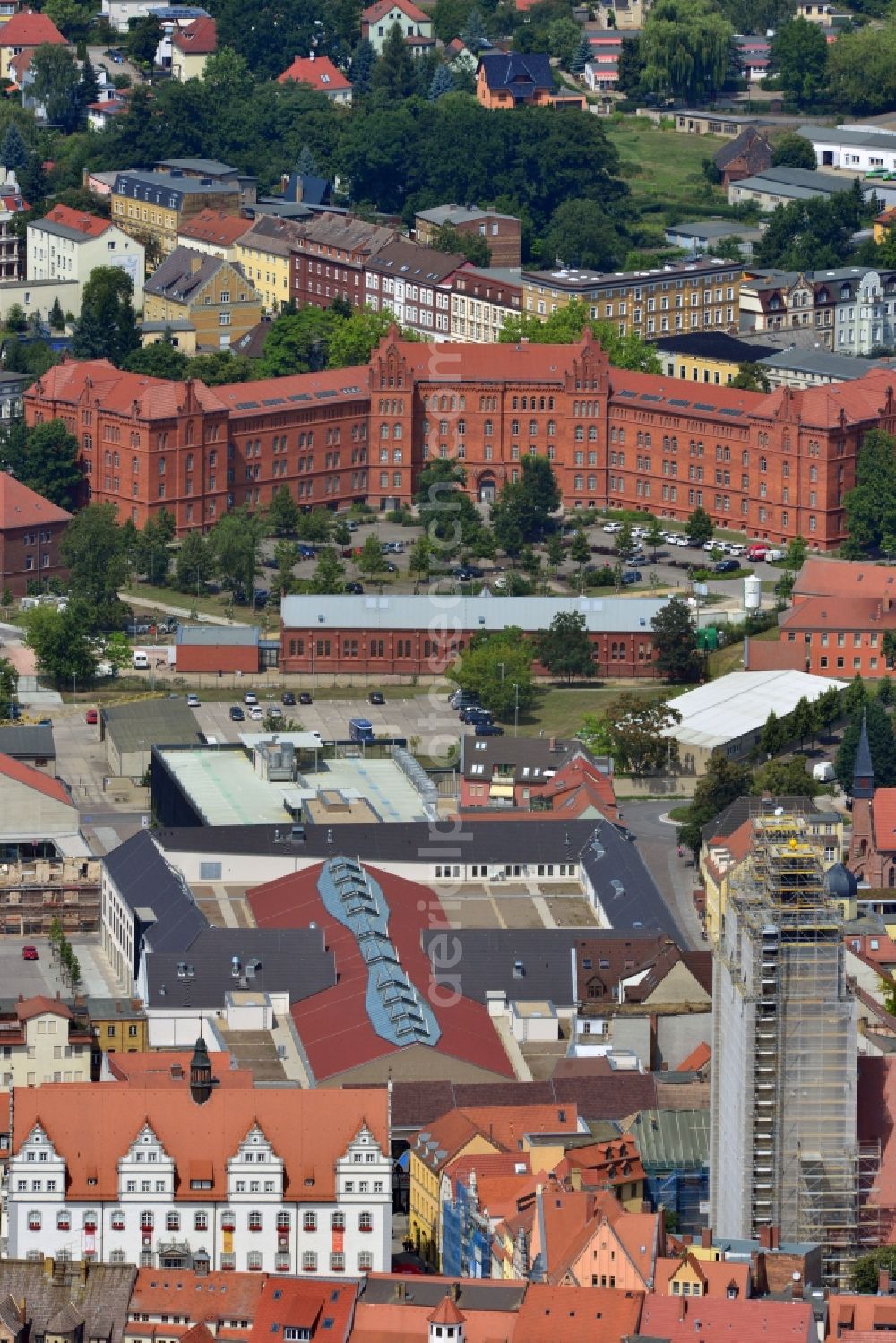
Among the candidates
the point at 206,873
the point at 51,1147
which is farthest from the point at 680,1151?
the point at 206,873

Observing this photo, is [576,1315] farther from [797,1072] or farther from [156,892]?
[156,892]

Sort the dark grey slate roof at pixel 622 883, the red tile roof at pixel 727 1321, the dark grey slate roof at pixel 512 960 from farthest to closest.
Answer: the dark grey slate roof at pixel 622 883 → the dark grey slate roof at pixel 512 960 → the red tile roof at pixel 727 1321

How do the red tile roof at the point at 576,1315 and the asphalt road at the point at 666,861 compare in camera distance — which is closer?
the red tile roof at the point at 576,1315

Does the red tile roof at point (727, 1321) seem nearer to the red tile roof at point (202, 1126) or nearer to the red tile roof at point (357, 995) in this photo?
the red tile roof at point (202, 1126)

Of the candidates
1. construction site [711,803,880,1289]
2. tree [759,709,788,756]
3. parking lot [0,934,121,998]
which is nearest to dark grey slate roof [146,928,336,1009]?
parking lot [0,934,121,998]

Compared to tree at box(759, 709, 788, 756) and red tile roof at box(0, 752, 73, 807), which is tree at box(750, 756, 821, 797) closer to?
tree at box(759, 709, 788, 756)

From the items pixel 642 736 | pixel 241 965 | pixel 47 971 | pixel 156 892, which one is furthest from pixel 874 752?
pixel 241 965

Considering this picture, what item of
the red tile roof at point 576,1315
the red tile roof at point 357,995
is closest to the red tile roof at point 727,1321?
the red tile roof at point 576,1315
